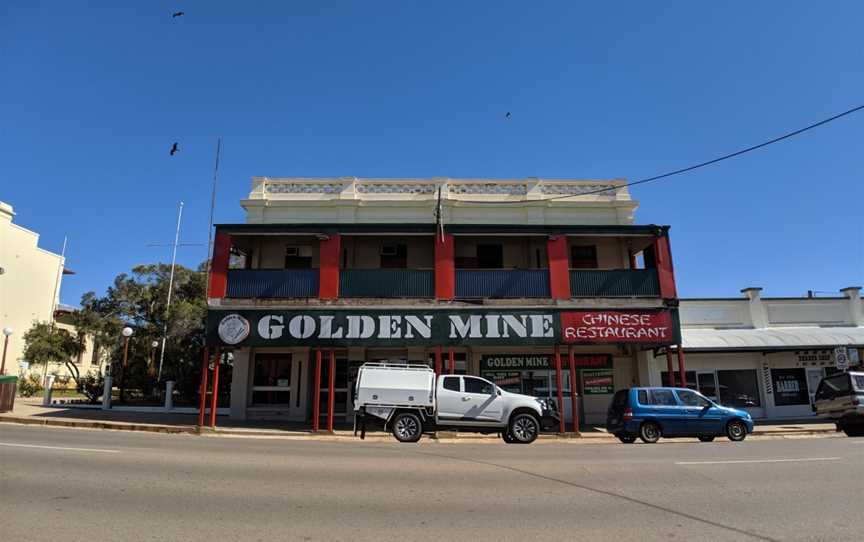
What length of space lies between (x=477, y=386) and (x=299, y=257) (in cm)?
987

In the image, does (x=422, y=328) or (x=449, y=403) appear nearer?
(x=449, y=403)

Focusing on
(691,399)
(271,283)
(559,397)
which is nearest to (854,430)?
(691,399)

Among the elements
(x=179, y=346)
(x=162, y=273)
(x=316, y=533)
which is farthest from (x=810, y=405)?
(x=162, y=273)

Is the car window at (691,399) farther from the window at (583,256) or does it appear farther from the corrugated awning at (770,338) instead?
the window at (583,256)

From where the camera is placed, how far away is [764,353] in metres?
22.5

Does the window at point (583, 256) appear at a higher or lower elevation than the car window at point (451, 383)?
higher

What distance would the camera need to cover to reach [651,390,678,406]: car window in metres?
15.5

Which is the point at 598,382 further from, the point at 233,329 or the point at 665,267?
the point at 233,329

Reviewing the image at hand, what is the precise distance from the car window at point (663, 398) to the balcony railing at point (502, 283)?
472cm

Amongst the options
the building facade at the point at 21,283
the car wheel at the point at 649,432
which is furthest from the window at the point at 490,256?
the building facade at the point at 21,283

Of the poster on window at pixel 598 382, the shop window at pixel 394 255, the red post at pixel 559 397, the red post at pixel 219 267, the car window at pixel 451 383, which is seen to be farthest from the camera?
the shop window at pixel 394 255

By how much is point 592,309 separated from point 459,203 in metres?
6.46

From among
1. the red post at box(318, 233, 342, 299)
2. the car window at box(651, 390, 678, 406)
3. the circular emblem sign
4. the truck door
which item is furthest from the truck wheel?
the car window at box(651, 390, 678, 406)

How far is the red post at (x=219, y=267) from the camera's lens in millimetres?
18234
